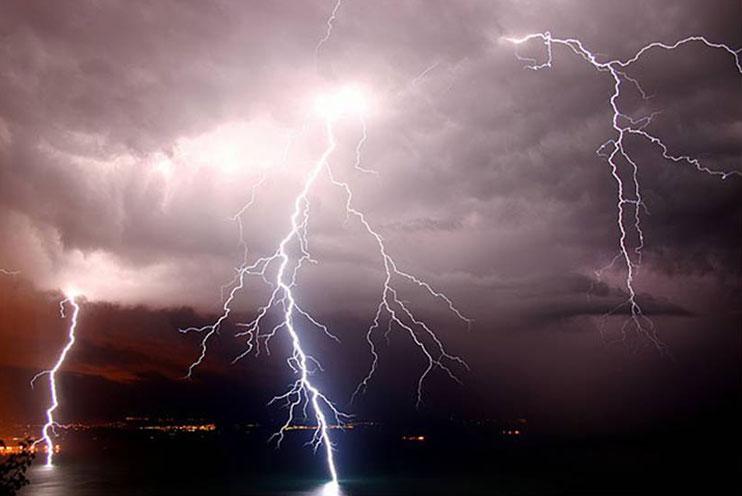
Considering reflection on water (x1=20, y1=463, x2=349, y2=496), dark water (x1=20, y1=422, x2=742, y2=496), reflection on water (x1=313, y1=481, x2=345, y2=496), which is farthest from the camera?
dark water (x1=20, y1=422, x2=742, y2=496)

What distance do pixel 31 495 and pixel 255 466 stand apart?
124ft

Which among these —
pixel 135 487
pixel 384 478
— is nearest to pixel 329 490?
pixel 384 478

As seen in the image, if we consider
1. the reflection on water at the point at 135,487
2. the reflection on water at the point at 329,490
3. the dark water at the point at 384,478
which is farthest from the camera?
the dark water at the point at 384,478

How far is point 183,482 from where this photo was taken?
67.0 meters

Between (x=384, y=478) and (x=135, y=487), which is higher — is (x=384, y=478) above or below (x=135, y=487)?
below

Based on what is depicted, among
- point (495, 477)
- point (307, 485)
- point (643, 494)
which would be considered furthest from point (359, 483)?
point (643, 494)

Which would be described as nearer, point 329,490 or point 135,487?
point 329,490

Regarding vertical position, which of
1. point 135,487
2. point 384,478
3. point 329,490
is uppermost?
point 135,487

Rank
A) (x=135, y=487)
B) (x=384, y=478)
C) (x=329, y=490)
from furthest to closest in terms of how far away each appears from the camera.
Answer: (x=384, y=478) < (x=135, y=487) < (x=329, y=490)

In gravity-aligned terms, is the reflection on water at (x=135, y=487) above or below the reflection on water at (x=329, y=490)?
above

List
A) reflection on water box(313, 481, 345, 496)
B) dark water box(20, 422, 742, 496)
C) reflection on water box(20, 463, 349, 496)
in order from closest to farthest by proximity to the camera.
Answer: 1. reflection on water box(313, 481, 345, 496)
2. reflection on water box(20, 463, 349, 496)
3. dark water box(20, 422, 742, 496)

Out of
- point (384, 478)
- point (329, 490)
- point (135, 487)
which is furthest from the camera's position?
point (384, 478)

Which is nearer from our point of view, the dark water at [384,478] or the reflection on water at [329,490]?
the reflection on water at [329,490]

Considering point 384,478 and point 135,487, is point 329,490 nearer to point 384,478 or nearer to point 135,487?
point 384,478
